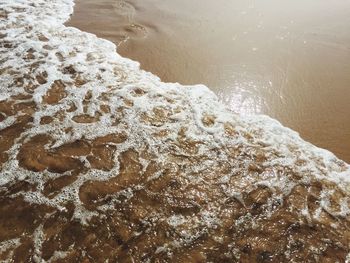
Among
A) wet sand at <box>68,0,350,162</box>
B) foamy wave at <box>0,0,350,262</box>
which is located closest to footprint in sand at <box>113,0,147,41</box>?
wet sand at <box>68,0,350,162</box>

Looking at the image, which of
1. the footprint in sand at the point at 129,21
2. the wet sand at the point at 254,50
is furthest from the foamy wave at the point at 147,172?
the footprint in sand at the point at 129,21

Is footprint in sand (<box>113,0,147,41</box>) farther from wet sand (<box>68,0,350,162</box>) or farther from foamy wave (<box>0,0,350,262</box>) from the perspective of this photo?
foamy wave (<box>0,0,350,262</box>)

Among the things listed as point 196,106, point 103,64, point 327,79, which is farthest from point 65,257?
point 327,79

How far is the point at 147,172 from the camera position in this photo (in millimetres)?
3215

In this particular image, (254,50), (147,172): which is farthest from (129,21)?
(147,172)

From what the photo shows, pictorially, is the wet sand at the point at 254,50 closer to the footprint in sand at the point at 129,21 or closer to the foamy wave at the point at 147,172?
the footprint in sand at the point at 129,21

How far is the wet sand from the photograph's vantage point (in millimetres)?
4121

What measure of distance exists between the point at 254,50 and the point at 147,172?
10.6 ft

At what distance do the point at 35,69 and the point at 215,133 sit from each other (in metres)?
3.21

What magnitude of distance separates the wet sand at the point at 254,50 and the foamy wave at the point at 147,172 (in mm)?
363

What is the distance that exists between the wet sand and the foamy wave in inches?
14.3

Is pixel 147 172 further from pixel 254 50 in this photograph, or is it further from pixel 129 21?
pixel 129 21

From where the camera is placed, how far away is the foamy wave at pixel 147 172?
2.68m

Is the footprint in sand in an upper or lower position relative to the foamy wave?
upper
